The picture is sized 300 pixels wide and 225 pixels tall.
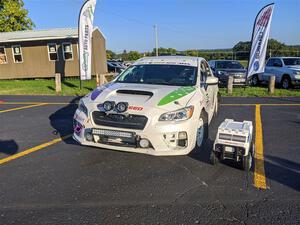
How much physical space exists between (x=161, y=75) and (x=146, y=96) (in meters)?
1.21

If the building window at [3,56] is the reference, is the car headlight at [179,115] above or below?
below

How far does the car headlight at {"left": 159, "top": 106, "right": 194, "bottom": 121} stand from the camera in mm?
4422

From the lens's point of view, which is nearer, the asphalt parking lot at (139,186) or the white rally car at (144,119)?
the asphalt parking lot at (139,186)

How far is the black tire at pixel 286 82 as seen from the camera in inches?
606

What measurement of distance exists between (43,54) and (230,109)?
18.4m

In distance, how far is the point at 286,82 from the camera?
1555 cm

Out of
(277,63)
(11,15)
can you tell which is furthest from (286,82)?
(11,15)

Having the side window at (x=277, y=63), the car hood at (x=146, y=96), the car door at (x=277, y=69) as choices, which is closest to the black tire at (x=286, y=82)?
the car door at (x=277, y=69)

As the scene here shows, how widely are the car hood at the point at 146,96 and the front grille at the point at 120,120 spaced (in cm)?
14

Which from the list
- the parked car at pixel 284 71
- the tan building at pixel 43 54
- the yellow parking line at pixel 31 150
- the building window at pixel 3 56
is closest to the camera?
the yellow parking line at pixel 31 150

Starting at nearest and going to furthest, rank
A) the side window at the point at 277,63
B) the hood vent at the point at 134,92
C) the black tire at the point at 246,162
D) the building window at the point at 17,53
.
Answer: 1. the black tire at the point at 246,162
2. the hood vent at the point at 134,92
3. the side window at the point at 277,63
4. the building window at the point at 17,53

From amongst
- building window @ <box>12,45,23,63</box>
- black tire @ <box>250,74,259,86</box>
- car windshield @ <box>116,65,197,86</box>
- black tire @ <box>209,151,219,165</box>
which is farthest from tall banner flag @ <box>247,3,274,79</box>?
building window @ <box>12,45,23,63</box>

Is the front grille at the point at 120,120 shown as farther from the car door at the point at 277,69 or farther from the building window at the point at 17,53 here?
the building window at the point at 17,53

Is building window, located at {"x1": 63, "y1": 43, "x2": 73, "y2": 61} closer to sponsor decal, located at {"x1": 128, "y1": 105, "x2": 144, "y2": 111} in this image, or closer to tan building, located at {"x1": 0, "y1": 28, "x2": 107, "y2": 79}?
tan building, located at {"x1": 0, "y1": 28, "x2": 107, "y2": 79}
